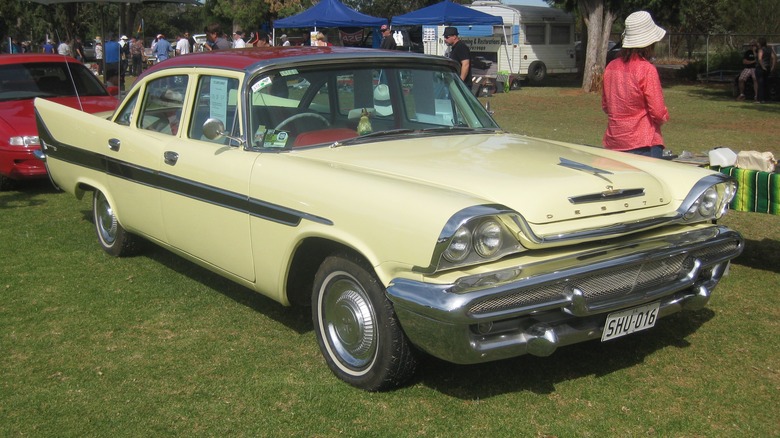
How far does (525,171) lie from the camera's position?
162 inches

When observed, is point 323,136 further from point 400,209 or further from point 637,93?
point 637,93

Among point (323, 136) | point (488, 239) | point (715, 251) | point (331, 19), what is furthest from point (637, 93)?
point (331, 19)

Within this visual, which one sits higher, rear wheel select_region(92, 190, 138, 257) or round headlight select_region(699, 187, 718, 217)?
round headlight select_region(699, 187, 718, 217)

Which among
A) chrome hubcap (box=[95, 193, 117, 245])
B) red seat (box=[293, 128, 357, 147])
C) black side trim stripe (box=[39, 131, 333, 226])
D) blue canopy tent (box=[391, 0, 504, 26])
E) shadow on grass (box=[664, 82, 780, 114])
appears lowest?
shadow on grass (box=[664, 82, 780, 114])

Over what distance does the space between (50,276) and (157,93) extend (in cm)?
173

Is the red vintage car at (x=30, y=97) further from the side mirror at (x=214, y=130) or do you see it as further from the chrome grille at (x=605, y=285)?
the chrome grille at (x=605, y=285)

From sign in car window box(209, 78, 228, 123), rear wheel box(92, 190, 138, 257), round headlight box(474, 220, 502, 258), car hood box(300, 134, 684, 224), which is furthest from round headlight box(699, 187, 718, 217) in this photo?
rear wheel box(92, 190, 138, 257)

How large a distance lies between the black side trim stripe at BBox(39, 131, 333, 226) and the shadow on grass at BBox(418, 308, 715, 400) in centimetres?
106

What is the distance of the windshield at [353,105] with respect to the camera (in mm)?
4758

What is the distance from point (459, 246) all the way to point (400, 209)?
1.11 ft

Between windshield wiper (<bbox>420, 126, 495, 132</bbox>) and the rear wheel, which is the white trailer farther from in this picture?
windshield wiper (<bbox>420, 126, 495, 132</bbox>)

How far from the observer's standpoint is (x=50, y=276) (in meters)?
6.22

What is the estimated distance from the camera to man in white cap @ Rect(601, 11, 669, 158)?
5836mm

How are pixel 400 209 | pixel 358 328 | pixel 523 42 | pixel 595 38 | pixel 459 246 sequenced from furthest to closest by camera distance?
pixel 523 42 < pixel 595 38 < pixel 358 328 < pixel 400 209 < pixel 459 246
